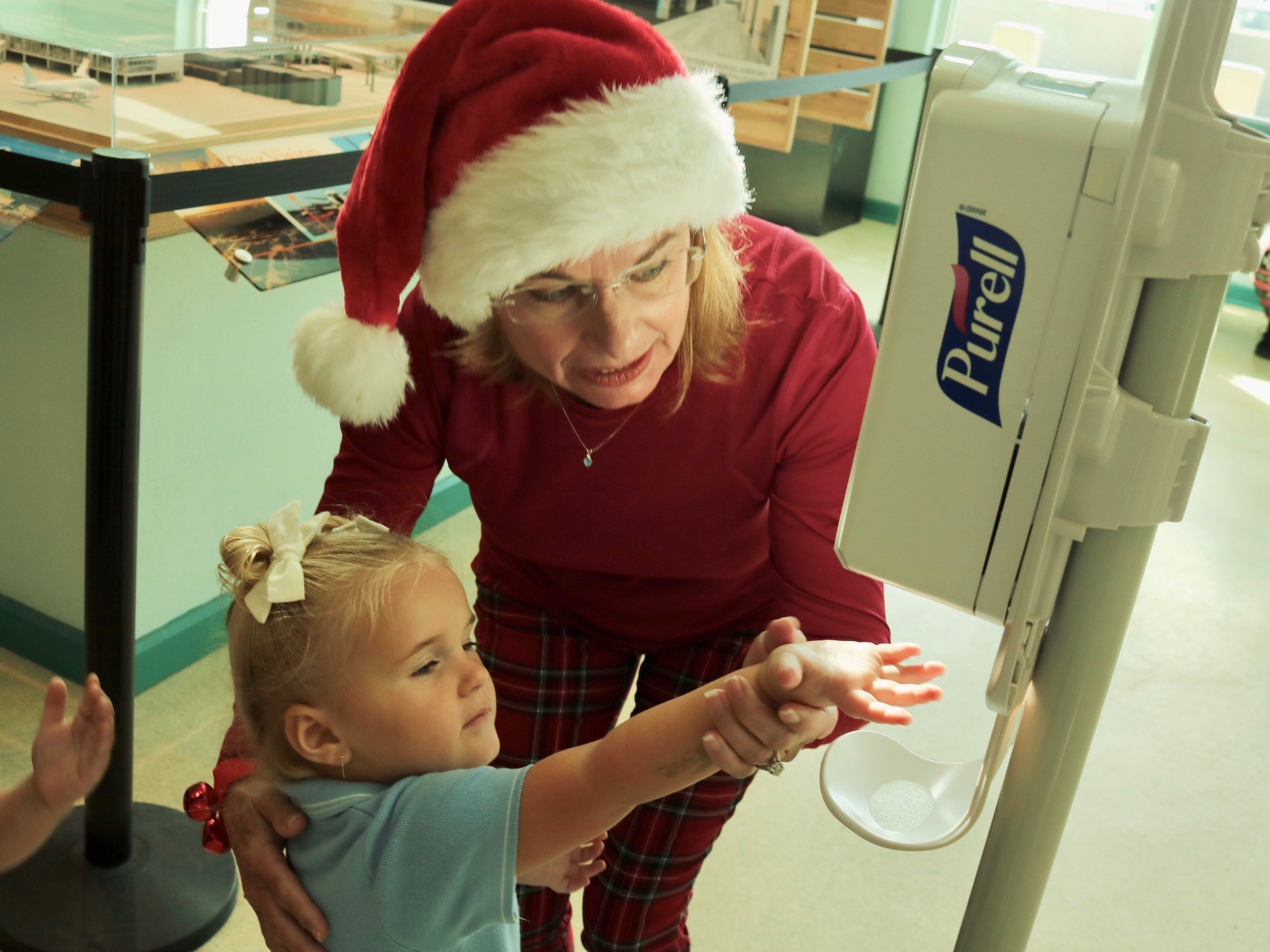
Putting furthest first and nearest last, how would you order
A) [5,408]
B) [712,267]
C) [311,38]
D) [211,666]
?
[211,666] → [5,408] → [311,38] → [712,267]

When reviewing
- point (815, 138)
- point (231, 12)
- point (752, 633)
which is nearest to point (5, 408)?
point (231, 12)

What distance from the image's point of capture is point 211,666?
8.09 feet

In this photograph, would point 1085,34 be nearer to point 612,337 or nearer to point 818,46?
point 818,46

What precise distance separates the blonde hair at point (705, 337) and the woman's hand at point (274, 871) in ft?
1.73

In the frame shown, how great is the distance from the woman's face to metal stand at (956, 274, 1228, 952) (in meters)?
0.60

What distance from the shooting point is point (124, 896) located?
1.85 metres

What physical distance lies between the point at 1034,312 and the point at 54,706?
924 millimetres

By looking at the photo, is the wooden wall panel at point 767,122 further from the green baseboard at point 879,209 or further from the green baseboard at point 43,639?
the green baseboard at point 43,639

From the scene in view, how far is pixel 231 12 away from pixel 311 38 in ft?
0.57

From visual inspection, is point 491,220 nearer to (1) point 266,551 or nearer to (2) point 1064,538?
(1) point 266,551

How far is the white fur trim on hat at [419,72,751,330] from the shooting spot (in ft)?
3.83

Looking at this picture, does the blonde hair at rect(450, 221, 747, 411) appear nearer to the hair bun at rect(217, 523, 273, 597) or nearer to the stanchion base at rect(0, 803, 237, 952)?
the hair bun at rect(217, 523, 273, 597)

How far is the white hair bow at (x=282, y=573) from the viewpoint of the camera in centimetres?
111

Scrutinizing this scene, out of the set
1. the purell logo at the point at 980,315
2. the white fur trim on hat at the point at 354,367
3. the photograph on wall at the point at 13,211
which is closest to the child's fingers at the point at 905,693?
the purell logo at the point at 980,315
